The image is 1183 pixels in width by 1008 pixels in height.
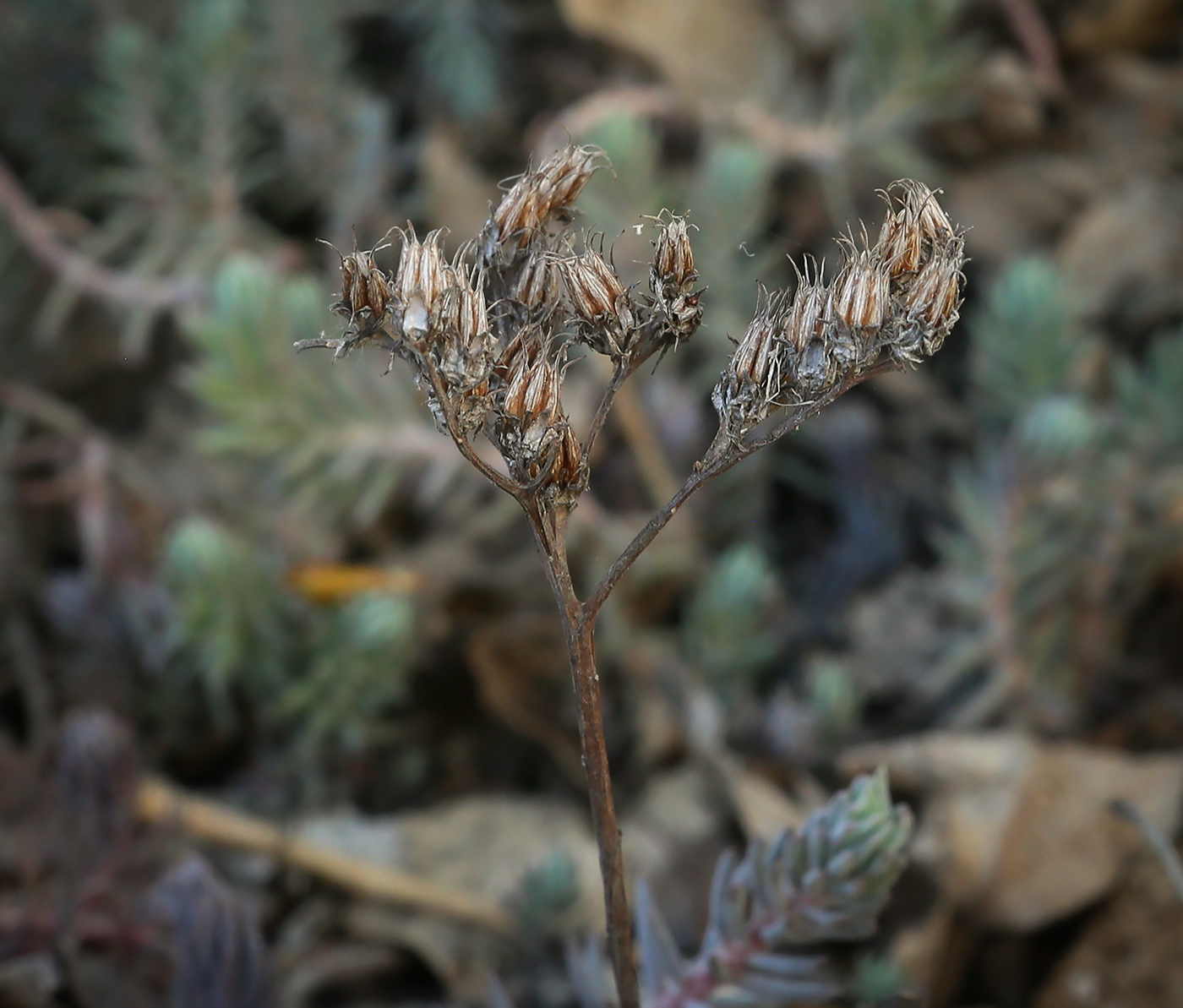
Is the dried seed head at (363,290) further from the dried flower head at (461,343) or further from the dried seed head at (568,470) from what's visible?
the dried seed head at (568,470)

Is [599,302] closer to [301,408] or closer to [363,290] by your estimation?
[363,290]

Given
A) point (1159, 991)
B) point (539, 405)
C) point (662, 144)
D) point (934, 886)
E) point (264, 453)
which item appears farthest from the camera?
point (662, 144)

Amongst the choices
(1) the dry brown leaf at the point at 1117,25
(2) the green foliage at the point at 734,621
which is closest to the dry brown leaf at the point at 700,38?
(1) the dry brown leaf at the point at 1117,25

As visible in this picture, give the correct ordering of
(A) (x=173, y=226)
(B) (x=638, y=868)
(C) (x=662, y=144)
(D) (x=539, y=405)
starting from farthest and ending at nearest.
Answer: (C) (x=662, y=144)
(A) (x=173, y=226)
(B) (x=638, y=868)
(D) (x=539, y=405)

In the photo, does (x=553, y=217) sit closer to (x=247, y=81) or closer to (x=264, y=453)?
(x=264, y=453)

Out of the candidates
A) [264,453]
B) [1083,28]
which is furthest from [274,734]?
[1083,28]

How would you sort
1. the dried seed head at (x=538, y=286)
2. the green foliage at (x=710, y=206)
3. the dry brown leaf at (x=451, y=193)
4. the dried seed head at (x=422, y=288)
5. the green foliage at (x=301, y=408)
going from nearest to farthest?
the dried seed head at (x=422, y=288) → the dried seed head at (x=538, y=286) → the green foliage at (x=301, y=408) → the green foliage at (x=710, y=206) → the dry brown leaf at (x=451, y=193)
